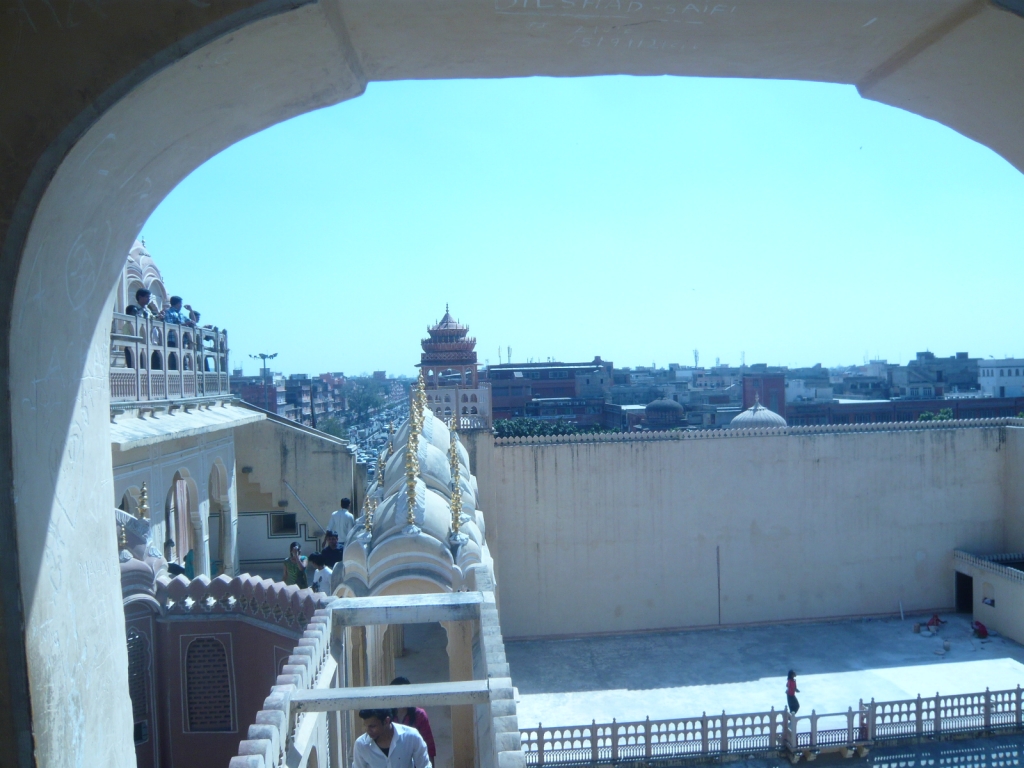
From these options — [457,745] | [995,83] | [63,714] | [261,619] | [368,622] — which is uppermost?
[995,83]

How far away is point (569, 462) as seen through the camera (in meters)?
14.7

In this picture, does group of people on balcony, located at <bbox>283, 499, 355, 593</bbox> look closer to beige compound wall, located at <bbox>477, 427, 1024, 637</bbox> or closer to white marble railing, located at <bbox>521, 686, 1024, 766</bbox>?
white marble railing, located at <bbox>521, 686, 1024, 766</bbox>

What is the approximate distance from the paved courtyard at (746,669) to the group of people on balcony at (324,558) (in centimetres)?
373

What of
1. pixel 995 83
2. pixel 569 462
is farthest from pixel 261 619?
pixel 569 462

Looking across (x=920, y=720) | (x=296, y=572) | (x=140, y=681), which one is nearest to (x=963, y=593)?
(x=920, y=720)

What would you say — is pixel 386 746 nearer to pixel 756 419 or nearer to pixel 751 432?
pixel 751 432

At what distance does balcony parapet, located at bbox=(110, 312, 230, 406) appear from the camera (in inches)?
325

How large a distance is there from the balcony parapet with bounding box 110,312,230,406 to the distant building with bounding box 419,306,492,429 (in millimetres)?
4527

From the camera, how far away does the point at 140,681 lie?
Answer: 632 cm

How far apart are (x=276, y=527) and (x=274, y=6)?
526 inches

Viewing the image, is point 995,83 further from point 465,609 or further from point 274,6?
point 465,609

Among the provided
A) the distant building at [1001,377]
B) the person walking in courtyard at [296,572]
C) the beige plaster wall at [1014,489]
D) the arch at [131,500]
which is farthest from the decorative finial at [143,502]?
the distant building at [1001,377]

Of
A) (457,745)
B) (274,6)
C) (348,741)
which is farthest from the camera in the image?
(457,745)

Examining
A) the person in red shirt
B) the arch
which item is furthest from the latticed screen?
the arch
